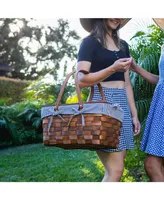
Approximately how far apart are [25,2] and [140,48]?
2093 millimetres

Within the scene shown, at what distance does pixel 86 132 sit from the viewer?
1790 mm

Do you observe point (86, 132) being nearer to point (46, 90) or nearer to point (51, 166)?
point (51, 166)

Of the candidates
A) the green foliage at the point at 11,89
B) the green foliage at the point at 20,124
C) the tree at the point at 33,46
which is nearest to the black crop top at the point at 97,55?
the green foliage at the point at 20,124

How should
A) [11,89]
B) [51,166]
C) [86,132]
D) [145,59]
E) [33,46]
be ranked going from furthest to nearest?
[33,46], [11,89], [51,166], [145,59], [86,132]

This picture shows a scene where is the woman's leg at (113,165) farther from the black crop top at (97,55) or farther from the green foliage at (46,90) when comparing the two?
the green foliage at (46,90)

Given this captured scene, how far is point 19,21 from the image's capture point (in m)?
15.9

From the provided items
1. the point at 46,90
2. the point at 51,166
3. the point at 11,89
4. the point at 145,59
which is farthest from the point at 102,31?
the point at 11,89

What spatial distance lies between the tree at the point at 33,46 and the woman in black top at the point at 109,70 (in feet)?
41.7

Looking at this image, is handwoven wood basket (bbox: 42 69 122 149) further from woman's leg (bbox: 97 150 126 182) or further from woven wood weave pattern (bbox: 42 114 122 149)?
woman's leg (bbox: 97 150 126 182)

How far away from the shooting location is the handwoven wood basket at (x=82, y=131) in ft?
5.84

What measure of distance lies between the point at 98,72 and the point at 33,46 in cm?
1533

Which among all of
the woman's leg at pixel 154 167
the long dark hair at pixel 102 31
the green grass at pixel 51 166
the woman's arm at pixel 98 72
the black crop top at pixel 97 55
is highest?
the long dark hair at pixel 102 31
